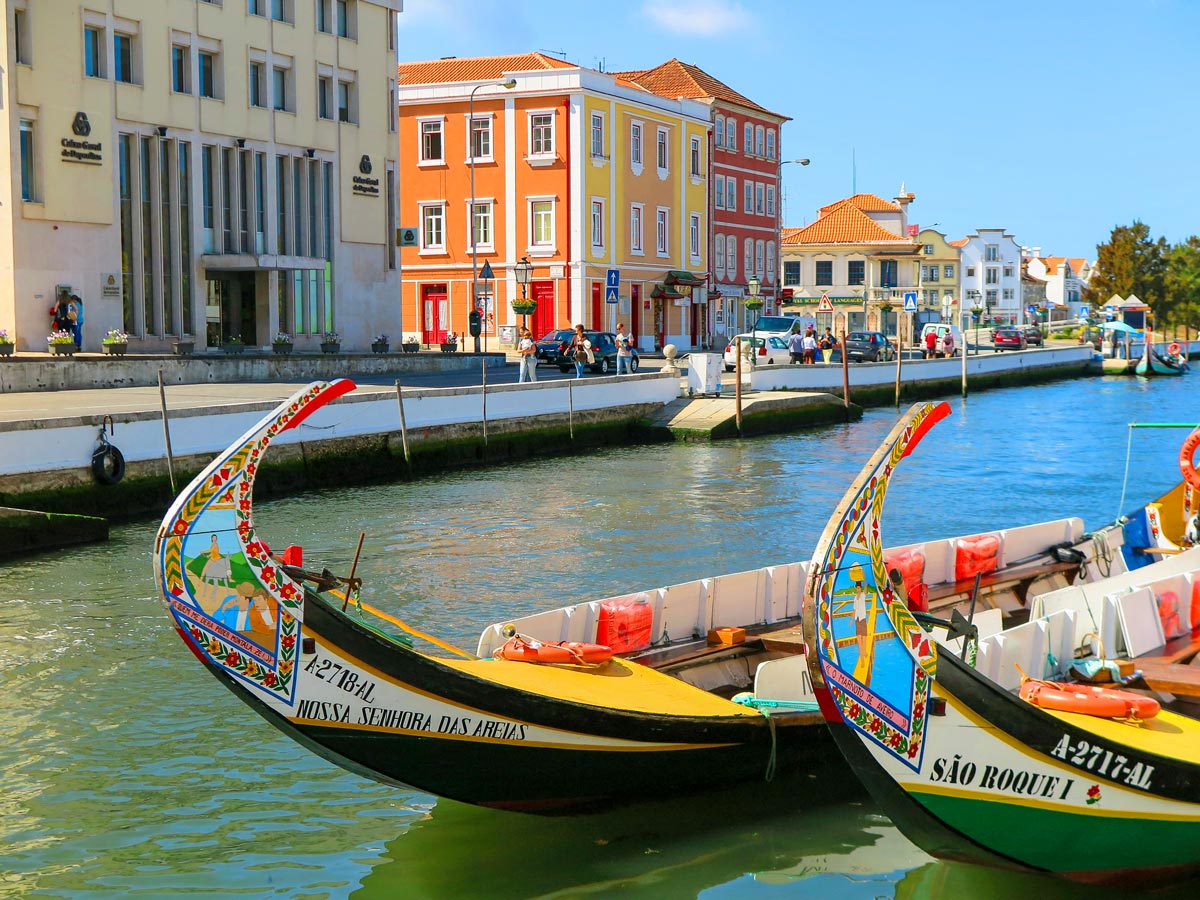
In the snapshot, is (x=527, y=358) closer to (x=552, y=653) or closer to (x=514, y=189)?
(x=514, y=189)

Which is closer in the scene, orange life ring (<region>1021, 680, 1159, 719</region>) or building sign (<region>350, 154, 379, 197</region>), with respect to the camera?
orange life ring (<region>1021, 680, 1159, 719</region>)

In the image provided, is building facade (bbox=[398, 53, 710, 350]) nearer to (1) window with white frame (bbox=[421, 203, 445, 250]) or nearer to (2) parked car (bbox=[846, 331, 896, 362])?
(1) window with white frame (bbox=[421, 203, 445, 250])

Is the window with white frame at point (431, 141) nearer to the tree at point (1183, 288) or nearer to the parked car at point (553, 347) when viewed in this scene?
the parked car at point (553, 347)

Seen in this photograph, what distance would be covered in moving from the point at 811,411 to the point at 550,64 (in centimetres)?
2284

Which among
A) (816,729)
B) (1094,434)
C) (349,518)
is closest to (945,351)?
(1094,434)

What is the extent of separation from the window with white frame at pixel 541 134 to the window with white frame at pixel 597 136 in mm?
1541

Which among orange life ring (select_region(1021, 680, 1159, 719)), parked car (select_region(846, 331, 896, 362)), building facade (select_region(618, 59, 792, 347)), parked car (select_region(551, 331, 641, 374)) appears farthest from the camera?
building facade (select_region(618, 59, 792, 347))

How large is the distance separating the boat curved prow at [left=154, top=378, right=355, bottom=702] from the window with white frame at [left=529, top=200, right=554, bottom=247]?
46.4 meters

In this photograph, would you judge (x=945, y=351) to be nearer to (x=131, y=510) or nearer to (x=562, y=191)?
(x=562, y=191)

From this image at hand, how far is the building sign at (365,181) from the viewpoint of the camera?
1714 inches

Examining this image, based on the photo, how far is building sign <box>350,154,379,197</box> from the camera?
43.5m

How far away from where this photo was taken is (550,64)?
53.1 metres

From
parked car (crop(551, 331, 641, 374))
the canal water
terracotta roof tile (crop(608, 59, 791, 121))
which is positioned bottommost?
the canal water

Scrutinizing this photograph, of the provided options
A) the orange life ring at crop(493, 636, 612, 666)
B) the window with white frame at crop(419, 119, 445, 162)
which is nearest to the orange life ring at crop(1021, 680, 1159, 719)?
the orange life ring at crop(493, 636, 612, 666)
